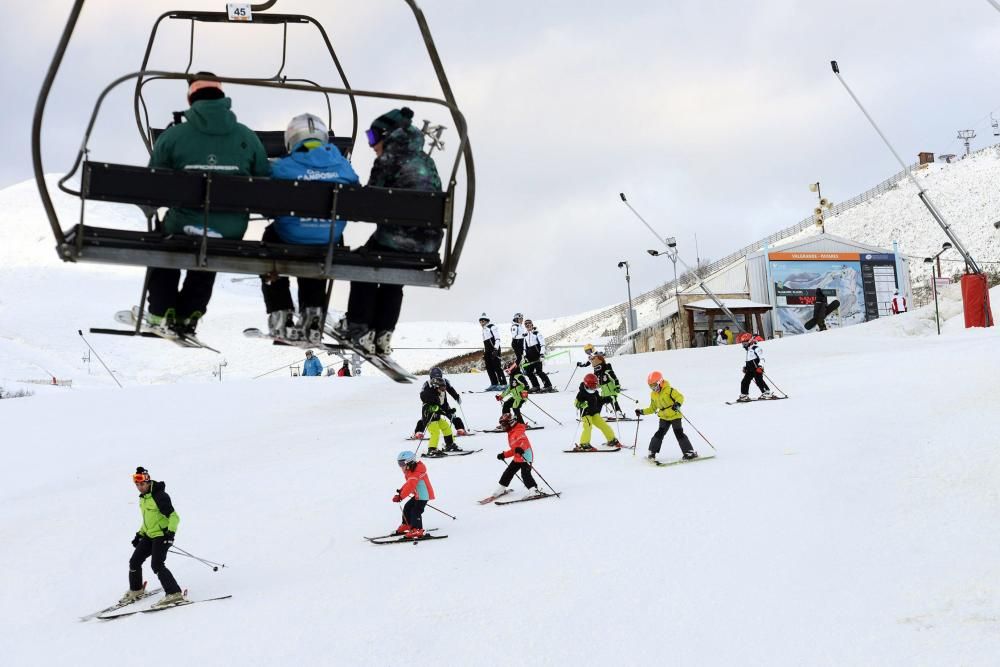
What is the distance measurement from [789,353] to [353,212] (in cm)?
2819

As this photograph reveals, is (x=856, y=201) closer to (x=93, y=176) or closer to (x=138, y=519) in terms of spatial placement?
(x=138, y=519)

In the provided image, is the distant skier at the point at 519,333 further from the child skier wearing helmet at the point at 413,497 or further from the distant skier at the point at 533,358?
the child skier wearing helmet at the point at 413,497

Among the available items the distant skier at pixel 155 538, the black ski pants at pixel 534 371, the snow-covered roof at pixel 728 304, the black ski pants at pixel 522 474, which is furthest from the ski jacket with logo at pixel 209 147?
the snow-covered roof at pixel 728 304

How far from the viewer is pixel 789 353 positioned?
3147cm

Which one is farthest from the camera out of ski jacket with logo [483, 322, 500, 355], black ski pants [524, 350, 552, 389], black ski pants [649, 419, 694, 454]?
black ski pants [524, 350, 552, 389]

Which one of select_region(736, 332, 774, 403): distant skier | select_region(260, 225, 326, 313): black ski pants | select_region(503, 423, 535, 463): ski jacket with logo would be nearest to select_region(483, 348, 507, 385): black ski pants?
select_region(736, 332, 774, 403): distant skier

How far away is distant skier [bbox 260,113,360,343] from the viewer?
5102 millimetres

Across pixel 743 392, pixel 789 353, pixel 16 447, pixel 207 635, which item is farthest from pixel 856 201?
pixel 207 635

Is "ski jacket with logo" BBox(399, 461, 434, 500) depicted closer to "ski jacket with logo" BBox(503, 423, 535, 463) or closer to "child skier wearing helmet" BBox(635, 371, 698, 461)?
"ski jacket with logo" BBox(503, 423, 535, 463)

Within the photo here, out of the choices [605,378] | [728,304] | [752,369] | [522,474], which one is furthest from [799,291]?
[522,474]

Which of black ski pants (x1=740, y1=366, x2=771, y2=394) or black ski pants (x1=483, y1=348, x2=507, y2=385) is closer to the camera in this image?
black ski pants (x1=740, y1=366, x2=771, y2=394)

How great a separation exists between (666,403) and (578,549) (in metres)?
5.10

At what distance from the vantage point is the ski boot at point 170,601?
1075cm

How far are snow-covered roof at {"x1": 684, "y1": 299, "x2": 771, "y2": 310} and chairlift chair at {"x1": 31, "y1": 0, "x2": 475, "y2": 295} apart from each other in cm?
4007
